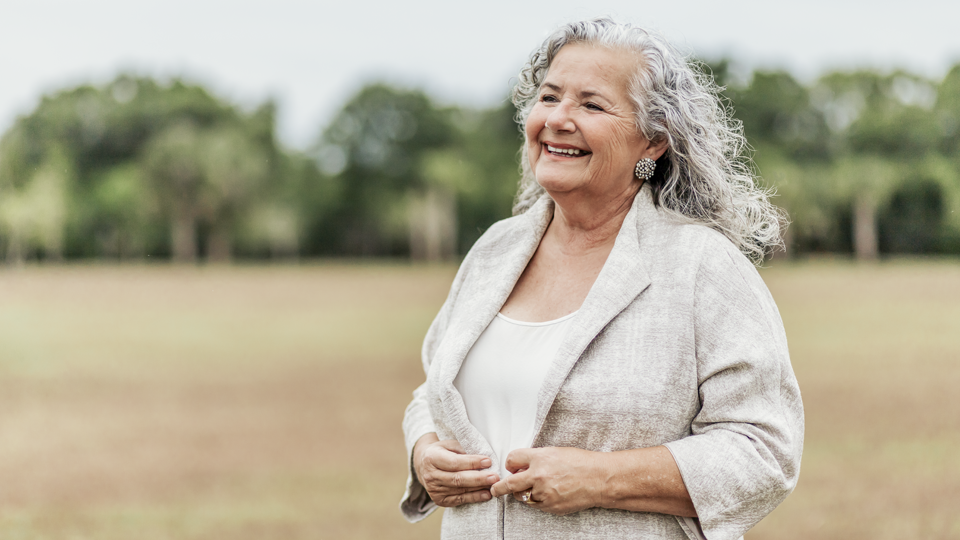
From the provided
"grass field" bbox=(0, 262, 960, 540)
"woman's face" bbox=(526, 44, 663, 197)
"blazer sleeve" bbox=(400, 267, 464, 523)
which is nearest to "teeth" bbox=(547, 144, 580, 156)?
"woman's face" bbox=(526, 44, 663, 197)

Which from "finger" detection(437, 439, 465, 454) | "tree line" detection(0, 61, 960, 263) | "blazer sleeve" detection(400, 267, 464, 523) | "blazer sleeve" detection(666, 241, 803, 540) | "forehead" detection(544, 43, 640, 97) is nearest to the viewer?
"blazer sleeve" detection(666, 241, 803, 540)

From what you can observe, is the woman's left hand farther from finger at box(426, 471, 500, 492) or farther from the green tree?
the green tree

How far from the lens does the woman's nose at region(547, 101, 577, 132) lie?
211 cm

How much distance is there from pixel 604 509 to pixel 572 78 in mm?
1163

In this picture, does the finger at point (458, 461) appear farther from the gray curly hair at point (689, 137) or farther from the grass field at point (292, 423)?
the grass field at point (292, 423)

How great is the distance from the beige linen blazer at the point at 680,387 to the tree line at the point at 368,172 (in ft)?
2.13

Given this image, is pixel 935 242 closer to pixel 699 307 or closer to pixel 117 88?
pixel 699 307

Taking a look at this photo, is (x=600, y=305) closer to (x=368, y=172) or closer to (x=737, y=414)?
(x=737, y=414)

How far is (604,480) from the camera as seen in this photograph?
1.92 metres

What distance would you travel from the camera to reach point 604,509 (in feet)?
6.61

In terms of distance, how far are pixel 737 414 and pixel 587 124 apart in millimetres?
848

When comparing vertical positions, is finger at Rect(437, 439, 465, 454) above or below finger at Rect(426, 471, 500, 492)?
above

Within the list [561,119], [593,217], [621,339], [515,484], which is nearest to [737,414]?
[621,339]

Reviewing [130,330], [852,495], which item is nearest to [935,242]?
[852,495]
